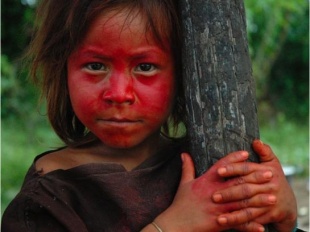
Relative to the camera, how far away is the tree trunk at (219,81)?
76.9 inches

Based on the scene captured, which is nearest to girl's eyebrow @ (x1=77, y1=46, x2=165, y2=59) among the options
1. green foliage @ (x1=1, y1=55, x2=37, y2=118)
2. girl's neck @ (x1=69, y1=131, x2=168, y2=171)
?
girl's neck @ (x1=69, y1=131, x2=168, y2=171)

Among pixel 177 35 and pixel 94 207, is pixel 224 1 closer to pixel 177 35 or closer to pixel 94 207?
pixel 177 35

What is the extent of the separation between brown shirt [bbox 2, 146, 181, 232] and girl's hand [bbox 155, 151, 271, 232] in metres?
0.14

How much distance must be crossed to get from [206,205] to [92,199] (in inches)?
15.6

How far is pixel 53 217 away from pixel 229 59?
2.34 ft

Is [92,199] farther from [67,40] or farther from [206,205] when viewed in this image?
[67,40]

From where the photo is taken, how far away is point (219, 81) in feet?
6.41

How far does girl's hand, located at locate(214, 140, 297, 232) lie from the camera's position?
6.23 feet

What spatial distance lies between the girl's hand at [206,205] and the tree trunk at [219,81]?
5cm

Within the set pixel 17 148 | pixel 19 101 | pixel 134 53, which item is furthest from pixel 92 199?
pixel 19 101

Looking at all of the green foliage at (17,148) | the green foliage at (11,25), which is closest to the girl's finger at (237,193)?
the green foliage at (17,148)

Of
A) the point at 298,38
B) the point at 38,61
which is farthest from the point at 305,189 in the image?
the point at 298,38

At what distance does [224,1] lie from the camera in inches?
77.7

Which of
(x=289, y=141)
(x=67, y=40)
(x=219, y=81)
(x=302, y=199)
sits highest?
(x=67, y=40)
